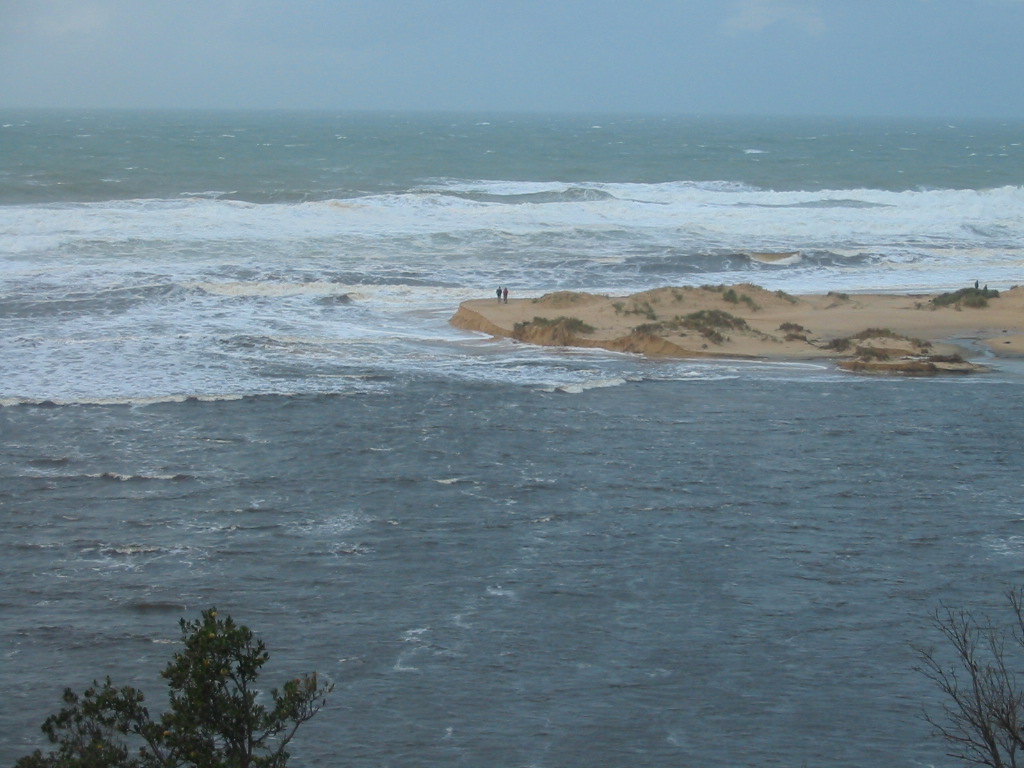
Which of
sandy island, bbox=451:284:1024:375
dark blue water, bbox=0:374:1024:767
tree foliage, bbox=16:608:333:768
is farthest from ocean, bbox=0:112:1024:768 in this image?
tree foliage, bbox=16:608:333:768

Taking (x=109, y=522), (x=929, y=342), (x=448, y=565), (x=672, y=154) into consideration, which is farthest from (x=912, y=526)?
(x=672, y=154)

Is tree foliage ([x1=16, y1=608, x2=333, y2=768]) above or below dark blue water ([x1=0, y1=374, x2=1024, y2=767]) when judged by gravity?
above

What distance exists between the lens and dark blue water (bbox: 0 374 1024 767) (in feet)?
41.3

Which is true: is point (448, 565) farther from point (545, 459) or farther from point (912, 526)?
point (912, 526)

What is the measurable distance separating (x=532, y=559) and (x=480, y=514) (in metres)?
1.89

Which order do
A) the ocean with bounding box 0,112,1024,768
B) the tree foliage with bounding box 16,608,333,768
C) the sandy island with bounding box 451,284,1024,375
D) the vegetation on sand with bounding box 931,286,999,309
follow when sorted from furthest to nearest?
the vegetation on sand with bounding box 931,286,999,309 < the sandy island with bounding box 451,284,1024,375 < the ocean with bounding box 0,112,1024,768 < the tree foliage with bounding box 16,608,333,768

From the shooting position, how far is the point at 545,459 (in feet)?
68.5

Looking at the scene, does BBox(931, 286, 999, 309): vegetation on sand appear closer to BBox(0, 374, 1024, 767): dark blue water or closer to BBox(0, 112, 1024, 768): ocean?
BBox(0, 112, 1024, 768): ocean

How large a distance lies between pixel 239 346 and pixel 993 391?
654 inches

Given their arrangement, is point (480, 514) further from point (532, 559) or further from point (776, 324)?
point (776, 324)

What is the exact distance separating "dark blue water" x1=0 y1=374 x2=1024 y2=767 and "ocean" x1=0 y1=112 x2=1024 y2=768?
52 millimetres

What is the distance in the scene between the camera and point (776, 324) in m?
32.1

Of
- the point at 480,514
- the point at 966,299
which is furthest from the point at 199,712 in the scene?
the point at 966,299

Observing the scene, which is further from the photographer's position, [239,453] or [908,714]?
[239,453]
